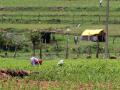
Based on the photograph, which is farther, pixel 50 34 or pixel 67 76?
pixel 50 34

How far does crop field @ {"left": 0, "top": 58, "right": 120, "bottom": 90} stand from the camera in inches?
748

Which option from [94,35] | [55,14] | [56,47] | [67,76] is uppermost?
[55,14]

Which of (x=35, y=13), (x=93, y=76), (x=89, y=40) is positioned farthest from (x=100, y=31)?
(x=93, y=76)

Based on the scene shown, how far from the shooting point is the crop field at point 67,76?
19.0m

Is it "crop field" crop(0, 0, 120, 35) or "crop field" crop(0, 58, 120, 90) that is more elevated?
"crop field" crop(0, 0, 120, 35)

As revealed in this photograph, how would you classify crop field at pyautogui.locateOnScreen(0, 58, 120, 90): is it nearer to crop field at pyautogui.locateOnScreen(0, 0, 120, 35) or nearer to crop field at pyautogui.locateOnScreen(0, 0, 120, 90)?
crop field at pyautogui.locateOnScreen(0, 0, 120, 90)

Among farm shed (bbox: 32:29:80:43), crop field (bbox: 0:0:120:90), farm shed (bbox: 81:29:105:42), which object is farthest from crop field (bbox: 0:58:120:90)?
farm shed (bbox: 81:29:105:42)

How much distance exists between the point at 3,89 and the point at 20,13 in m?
46.3

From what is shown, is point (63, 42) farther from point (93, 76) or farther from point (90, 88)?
point (90, 88)

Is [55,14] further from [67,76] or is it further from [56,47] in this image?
[67,76]

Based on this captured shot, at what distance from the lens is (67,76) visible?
22.6 m

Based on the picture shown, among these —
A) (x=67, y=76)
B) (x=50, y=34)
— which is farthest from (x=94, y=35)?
(x=67, y=76)

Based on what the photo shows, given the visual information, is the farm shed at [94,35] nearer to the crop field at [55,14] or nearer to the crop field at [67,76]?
the crop field at [55,14]

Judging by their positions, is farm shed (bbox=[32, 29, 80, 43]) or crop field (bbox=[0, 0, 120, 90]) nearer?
crop field (bbox=[0, 0, 120, 90])
